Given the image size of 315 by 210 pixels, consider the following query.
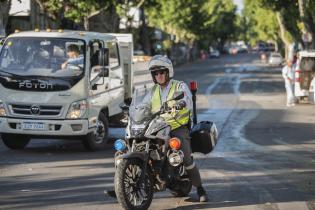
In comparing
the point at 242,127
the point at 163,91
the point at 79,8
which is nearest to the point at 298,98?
the point at 242,127

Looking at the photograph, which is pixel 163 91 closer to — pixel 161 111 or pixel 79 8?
pixel 161 111

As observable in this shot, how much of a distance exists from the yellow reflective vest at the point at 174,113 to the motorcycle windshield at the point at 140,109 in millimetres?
89

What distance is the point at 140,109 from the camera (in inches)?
316

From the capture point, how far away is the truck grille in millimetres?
13156

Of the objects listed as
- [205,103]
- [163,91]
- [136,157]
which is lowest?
[205,103]

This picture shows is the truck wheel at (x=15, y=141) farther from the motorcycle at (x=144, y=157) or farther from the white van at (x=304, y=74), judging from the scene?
the white van at (x=304, y=74)

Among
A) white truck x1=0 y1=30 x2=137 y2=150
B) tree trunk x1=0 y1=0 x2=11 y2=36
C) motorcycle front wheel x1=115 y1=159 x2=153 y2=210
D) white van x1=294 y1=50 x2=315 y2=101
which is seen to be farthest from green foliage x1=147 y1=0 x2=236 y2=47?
motorcycle front wheel x1=115 y1=159 x2=153 y2=210

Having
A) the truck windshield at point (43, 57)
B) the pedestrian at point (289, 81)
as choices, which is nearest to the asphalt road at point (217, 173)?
the truck windshield at point (43, 57)

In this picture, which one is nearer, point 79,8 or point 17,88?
point 17,88

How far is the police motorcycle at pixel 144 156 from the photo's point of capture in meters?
7.71

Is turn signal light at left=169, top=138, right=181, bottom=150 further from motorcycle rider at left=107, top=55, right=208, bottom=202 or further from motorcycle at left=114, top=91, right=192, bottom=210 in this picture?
motorcycle rider at left=107, top=55, right=208, bottom=202

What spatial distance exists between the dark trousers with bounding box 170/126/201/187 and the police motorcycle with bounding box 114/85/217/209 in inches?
5.3

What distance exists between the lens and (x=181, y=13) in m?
88.6

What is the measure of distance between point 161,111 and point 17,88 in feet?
18.6
